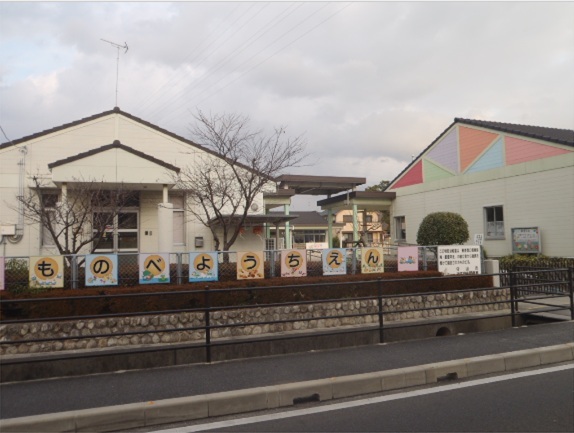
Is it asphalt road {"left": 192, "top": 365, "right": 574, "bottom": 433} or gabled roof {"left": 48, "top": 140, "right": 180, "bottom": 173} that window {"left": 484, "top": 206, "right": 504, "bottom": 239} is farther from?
asphalt road {"left": 192, "top": 365, "right": 574, "bottom": 433}

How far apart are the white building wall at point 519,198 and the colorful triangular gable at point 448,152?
39.0 inches

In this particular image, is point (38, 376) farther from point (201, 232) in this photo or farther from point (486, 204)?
point (486, 204)

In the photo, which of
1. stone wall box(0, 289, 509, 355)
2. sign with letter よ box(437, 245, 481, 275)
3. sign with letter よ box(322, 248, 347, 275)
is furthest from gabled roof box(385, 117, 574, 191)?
sign with letter よ box(322, 248, 347, 275)

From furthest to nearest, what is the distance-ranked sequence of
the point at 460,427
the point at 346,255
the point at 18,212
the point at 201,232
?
the point at 201,232 → the point at 18,212 → the point at 346,255 → the point at 460,427

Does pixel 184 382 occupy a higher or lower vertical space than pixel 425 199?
lower

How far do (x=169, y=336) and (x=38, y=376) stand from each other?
371cm

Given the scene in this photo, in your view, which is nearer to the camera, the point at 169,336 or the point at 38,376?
the point at 38,376

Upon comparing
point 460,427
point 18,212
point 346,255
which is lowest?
point 460,427

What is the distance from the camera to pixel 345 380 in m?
5.41

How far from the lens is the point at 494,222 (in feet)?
73.8

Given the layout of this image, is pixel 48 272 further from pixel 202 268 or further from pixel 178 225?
pixel 178 225

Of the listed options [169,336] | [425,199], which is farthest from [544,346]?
[425,199]

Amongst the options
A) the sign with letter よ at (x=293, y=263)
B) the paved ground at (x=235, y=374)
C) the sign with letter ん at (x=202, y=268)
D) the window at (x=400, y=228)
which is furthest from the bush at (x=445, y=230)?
the paved ground at (x=235, y=374)

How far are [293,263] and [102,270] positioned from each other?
4.67 metres
